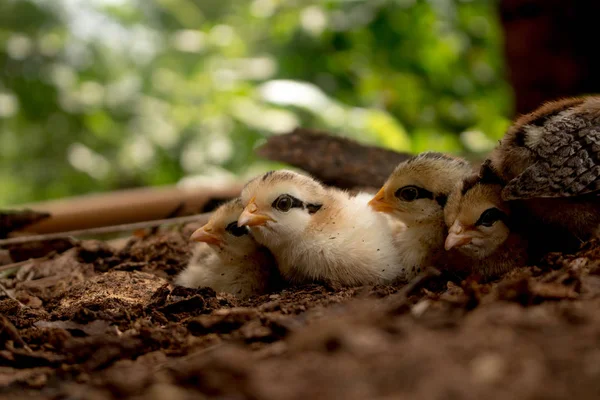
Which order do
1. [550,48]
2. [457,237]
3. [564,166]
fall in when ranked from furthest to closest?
[550,48], [457,237], [564,166]

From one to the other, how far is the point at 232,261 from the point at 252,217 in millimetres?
380

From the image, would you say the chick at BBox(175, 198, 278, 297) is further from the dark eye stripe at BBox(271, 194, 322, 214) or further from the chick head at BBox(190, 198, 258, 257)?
the dark eye stripe at BBox(271, 194, 322, 214)

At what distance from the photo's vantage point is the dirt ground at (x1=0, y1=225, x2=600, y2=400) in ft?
3.78

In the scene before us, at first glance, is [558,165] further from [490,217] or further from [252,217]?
[252,217]

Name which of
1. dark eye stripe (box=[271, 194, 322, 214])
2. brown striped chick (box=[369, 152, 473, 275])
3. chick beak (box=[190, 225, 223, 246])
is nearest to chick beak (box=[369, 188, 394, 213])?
brown striped chick (box=[369, 152, 473, 275])

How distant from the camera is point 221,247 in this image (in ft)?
9.44

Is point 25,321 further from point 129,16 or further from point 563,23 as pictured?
point 129,16

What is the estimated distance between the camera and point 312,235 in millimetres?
2662

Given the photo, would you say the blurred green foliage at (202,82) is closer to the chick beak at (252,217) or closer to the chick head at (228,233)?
the chick head at (228,233)

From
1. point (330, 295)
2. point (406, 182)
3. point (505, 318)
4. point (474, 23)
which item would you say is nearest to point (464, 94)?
point (474, 23)

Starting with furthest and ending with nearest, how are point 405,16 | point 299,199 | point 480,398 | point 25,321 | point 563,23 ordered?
point 405,16
point 563,23
point 299,199
point 25,321
point 480,398

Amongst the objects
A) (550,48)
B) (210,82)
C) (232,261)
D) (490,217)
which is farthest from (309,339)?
(210,82)

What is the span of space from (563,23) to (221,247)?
417 cm

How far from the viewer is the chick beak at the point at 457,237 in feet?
8.06
